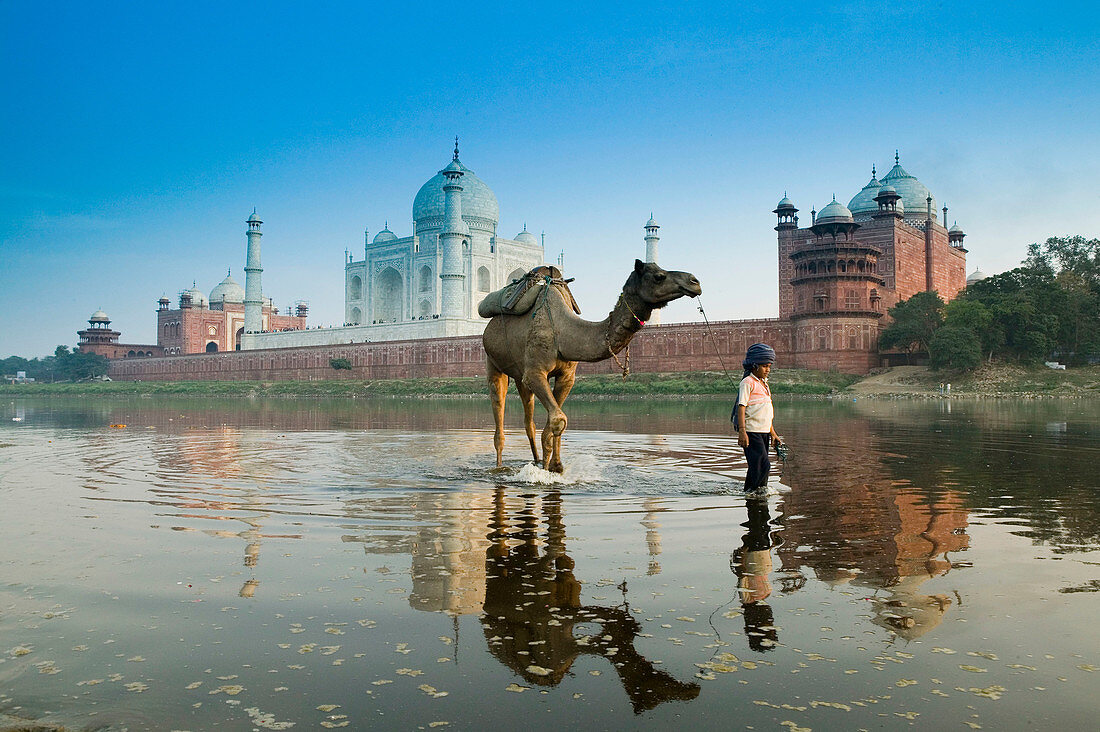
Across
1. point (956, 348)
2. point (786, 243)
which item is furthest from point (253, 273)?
point (956, 348)

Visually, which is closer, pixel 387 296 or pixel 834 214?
pixel 834 214

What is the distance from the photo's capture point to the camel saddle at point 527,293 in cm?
968

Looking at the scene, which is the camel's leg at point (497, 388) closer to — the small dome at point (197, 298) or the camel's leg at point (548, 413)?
the camel's leg at point (548, 413)

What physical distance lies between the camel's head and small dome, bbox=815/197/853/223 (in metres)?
56.0

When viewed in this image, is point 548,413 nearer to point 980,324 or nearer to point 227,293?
point 980,324

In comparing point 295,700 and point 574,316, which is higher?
point 574,316

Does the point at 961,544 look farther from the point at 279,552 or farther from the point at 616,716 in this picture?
the point at 279,552

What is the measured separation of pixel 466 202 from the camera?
87312 millimetres

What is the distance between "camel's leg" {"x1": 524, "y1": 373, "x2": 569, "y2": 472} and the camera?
873 centimetres

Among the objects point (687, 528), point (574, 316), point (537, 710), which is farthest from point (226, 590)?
point (574, 316)

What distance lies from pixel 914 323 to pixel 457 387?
3163 cm

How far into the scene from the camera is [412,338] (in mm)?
79000

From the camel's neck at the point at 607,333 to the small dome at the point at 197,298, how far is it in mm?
115502

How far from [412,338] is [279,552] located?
74688mm
